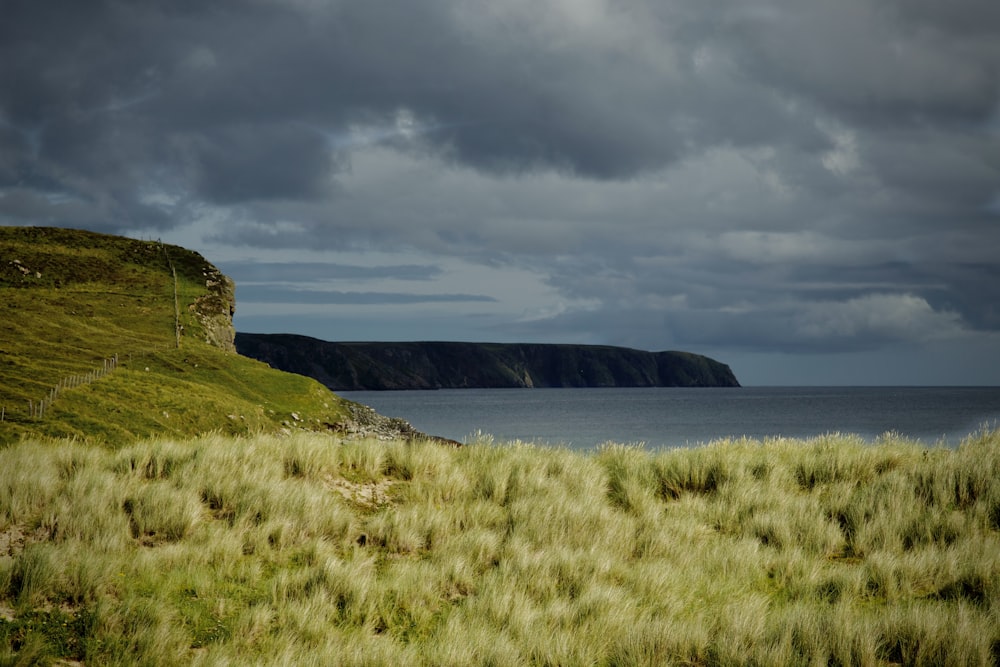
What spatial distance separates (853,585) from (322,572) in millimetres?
5789

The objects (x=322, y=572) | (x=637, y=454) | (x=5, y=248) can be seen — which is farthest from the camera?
(x=5, y=248)

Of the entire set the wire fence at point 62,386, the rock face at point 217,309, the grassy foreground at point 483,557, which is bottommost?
the wire fence at point 62,386

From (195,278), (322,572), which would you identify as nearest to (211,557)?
(322,572)

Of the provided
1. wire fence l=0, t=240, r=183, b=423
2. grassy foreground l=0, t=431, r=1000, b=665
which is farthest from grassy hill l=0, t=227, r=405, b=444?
grassy foreground l=0, t=431, r=1000, b=665

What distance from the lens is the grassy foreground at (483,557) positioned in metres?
5.82

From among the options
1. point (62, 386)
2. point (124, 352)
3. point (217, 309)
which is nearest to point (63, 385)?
point (62, 386)

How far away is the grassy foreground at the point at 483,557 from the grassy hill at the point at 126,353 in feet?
24.5

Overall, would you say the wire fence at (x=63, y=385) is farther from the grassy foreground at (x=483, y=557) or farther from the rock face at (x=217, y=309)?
the grassy foreground at (x=483, y=557)

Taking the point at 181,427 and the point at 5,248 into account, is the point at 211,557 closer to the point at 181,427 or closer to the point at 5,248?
the point at 181,427

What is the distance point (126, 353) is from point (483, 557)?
5176 cm

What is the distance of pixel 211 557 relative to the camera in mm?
7523

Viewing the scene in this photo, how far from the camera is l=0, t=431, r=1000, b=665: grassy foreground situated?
5824 millimetres

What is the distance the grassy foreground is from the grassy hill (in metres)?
7.47

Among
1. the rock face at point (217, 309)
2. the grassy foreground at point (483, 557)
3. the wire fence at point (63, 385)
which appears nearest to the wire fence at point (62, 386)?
the wire fence at point (63, 385)
